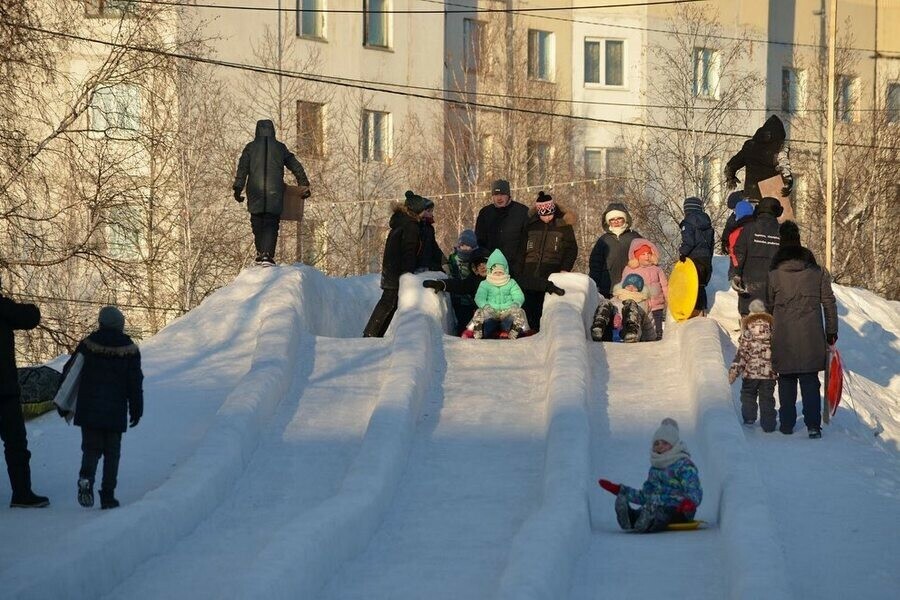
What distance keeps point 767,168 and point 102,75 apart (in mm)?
9468

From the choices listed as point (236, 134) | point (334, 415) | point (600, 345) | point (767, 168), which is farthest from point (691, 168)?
point (334, 415)

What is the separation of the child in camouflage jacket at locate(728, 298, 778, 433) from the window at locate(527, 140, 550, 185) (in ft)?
109

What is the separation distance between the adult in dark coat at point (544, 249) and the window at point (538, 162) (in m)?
29.2

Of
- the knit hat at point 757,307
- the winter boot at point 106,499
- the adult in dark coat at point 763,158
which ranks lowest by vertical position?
A: the winter boot at point 106,499

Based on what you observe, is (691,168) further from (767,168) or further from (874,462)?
(874,462)

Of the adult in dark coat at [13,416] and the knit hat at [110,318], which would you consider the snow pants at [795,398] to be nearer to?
the knit hat at [110,318]

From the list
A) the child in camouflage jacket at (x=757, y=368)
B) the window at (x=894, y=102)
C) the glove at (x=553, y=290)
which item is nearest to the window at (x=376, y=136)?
the window at (x=894, y=102)

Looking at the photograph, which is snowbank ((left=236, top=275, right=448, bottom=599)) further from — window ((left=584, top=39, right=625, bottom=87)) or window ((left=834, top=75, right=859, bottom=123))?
window ((left=584, top=39, right=625, bottom=87))

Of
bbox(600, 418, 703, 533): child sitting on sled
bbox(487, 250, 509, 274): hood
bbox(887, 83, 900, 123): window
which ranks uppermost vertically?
bbox(887, 83, 900, 123): window

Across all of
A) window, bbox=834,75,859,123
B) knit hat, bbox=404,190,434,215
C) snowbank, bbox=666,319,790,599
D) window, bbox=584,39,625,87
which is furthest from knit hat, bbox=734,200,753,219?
window, bbox=584,39,625,87

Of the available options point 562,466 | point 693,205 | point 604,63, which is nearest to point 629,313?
point 693,205

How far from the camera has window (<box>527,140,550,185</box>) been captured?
46809 mm

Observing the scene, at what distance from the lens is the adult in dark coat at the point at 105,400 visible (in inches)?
421

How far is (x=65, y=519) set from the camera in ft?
34.5
